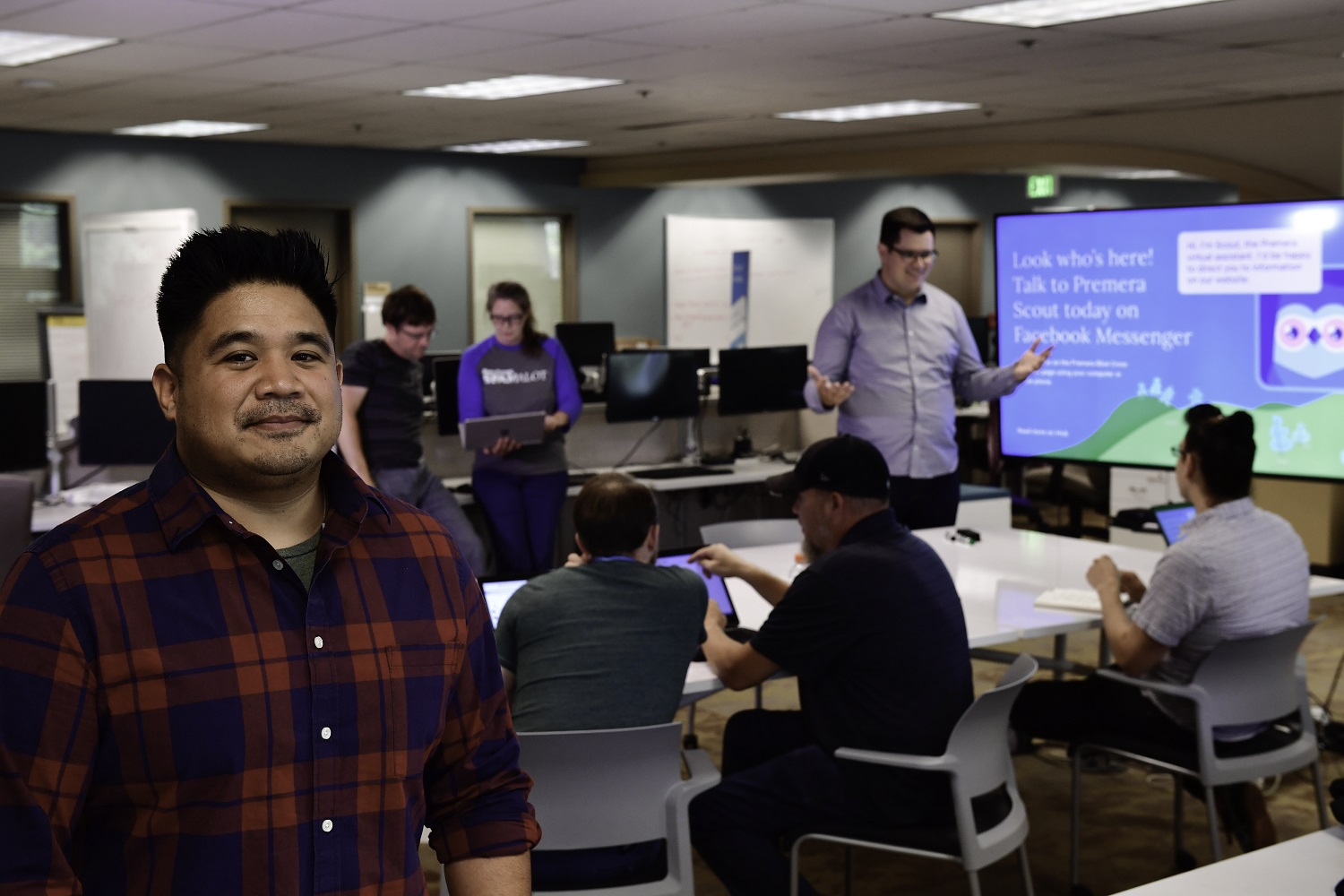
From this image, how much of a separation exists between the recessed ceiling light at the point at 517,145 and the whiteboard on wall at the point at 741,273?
175 cm

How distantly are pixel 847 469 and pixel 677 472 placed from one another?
408 cm

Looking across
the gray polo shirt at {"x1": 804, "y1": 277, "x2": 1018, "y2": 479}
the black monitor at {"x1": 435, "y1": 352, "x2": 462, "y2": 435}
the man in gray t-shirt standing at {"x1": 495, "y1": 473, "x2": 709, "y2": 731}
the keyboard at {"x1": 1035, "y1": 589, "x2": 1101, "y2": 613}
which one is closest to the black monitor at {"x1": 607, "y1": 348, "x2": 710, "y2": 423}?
the black monitor at {"x1": 435, "y1": 352, "x2": 462, "y2": 435}

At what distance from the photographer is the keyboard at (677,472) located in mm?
7031

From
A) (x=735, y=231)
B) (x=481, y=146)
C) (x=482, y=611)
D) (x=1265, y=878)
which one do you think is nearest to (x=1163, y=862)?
(x=1265, y=878)

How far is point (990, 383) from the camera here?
184 inches

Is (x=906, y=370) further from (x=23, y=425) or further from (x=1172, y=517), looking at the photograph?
(x=23, y=425)

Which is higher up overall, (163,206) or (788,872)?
(163,206)

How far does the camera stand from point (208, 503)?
4.23 feet

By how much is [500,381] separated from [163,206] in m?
5.45

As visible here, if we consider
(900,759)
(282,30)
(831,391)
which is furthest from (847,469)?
(282,30)

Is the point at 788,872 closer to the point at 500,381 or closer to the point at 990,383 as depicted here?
the point at 990,383

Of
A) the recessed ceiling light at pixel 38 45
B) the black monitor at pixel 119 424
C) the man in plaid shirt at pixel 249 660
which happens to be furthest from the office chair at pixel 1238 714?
the recessed ceiling light at pixel 38 45

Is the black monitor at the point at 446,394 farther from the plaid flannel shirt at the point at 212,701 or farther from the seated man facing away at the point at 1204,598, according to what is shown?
the plaid flannel shirt at the point at 212,701

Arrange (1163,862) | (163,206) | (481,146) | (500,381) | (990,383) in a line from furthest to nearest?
(481,146)
(163,206)
(500,381)
(990,383)
(1163,862)
